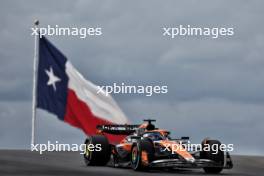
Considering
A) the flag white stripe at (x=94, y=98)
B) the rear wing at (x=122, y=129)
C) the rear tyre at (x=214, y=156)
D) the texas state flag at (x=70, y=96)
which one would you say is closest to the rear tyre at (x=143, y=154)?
the rear tyre at (x=214, y=156)

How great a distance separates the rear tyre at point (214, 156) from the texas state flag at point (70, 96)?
846cm

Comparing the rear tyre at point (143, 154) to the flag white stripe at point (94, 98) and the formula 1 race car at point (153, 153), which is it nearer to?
the formula 1 race car at point (153, 153)

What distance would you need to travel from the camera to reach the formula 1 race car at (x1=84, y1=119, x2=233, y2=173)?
75.0 feet

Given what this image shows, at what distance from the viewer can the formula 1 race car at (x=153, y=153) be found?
75.0 feet

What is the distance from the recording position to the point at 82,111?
32375 millimetres

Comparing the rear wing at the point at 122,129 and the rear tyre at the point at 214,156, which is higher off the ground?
the rear wing at the point at 122,129

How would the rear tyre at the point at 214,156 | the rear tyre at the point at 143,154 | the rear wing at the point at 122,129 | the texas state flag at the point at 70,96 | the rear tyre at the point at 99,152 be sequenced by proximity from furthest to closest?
1. the texas state flag at the point at 70,96
2. the rear wing at the point at 122,129
3. the rear tyre at the point at 99,152
4. the rear tyre at the point at 214,156
5. the rear tyre at the point at 143,154

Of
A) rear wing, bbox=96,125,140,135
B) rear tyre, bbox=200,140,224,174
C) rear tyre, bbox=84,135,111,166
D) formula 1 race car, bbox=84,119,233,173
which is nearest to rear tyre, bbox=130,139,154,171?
formula 1 race car, bbox=84,119,233,173

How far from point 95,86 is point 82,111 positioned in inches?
69.6

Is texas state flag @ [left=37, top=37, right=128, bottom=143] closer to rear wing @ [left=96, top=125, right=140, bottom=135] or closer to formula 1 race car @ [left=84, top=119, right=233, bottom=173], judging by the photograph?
rear wing @ [left=96, top=125, right=140, bottom=135]

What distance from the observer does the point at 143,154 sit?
22.9 m

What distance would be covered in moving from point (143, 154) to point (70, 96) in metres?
10.1

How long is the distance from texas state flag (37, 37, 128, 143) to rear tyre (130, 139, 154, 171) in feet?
27.9

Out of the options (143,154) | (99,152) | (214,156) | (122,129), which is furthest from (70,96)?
(214,156)
